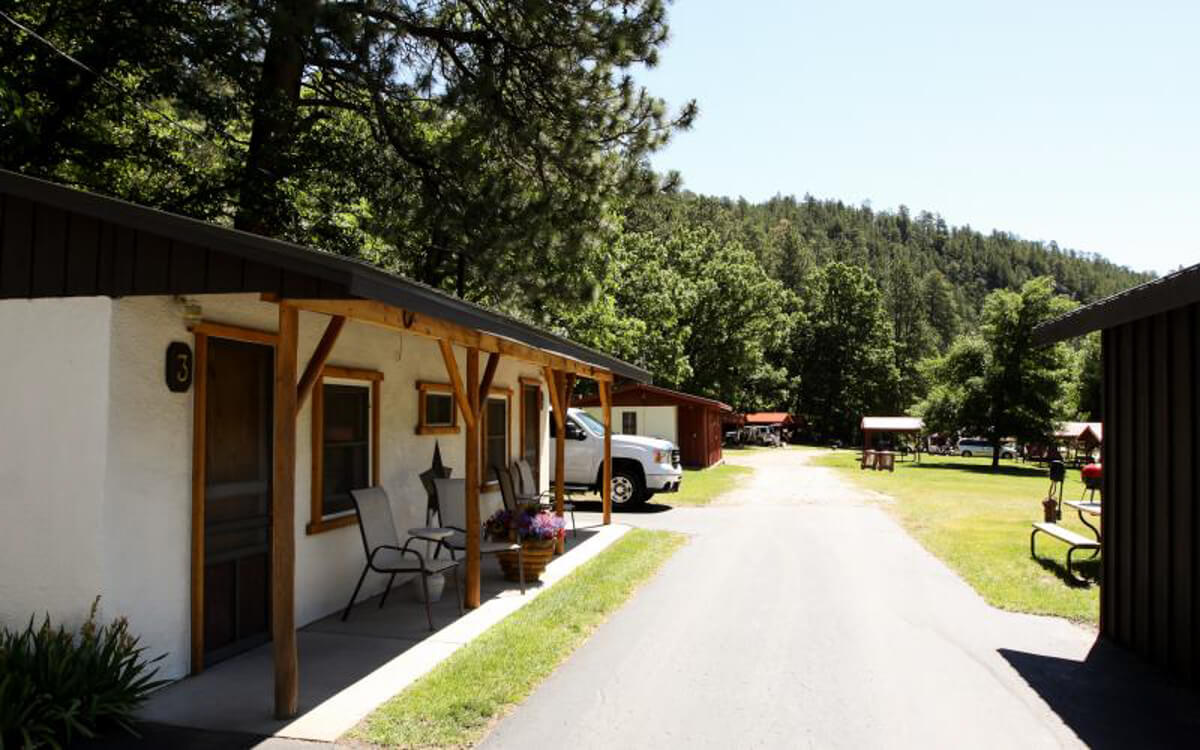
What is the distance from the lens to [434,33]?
34.8 feet

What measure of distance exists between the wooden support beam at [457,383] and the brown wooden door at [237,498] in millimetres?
1350

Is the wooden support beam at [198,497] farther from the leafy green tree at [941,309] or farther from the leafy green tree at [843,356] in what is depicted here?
the leafy green tree at [941,309]

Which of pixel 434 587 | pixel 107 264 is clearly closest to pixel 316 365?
pixel 107 264

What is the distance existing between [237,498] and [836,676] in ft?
14.8

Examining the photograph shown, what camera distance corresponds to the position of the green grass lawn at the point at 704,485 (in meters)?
19.2

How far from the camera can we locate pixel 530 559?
8.91 meters

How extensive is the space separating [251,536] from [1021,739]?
17.4 feet

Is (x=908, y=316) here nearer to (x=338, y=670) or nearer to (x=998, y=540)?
(x=998, y=540)

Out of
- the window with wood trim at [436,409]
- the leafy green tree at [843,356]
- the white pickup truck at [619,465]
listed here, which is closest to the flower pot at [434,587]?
the window with wood trim at [436,409]

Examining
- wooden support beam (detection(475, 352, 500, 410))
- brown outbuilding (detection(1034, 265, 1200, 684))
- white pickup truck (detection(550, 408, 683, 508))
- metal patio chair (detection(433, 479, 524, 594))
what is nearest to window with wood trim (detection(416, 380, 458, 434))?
metal patio chair (detection(433, 479, 524, 594))

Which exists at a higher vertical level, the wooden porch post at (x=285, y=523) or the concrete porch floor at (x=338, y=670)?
the wooden porch post at (x=285, y=523)

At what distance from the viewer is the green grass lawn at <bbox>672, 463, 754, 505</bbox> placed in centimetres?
1925

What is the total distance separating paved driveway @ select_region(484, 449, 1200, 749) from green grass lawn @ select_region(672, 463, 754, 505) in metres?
9.13

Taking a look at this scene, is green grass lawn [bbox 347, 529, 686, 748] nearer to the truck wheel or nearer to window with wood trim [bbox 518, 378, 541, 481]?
window with wood trim [bbox 518, 378, 541, 481]
